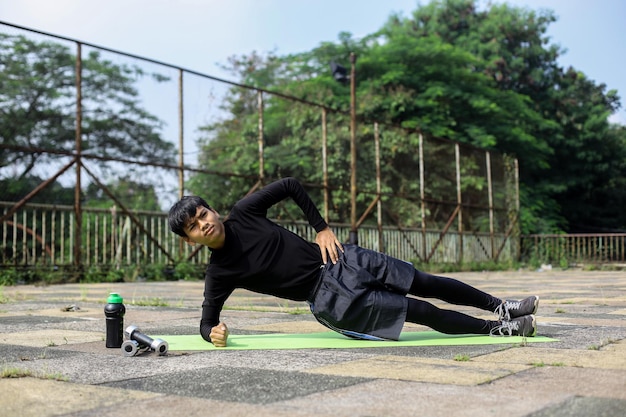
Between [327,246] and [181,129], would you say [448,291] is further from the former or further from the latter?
[181,129]

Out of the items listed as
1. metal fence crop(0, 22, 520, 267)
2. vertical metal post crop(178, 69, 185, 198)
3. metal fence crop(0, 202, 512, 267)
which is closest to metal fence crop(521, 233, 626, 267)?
metal fence crop(0, 22, 520, 267)

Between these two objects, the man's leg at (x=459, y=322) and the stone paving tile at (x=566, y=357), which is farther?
the man's leg at (x=459, y=322)

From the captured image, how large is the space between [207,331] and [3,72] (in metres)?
21.4

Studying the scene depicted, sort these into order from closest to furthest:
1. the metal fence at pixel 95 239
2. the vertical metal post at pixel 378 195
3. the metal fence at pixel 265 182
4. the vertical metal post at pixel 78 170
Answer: the vertical metal post at pixel 78 170, the metal fence at pixel 95 239, the metal fence at pixel 265 182, the vertical metal post at pixel 378 195

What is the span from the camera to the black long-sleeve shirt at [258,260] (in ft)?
11.8

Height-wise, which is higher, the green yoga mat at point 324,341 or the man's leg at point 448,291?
the man's leg at point 448,291

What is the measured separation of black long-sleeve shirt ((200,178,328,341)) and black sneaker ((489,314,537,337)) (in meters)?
0.95

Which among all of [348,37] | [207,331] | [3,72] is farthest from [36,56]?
[207,331]

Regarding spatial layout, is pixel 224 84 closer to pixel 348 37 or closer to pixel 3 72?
pixel 3 72

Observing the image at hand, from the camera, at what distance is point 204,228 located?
3.43 metres

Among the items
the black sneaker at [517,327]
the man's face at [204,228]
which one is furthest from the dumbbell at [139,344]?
the black sneaker at [517,327]

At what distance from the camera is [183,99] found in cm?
1109

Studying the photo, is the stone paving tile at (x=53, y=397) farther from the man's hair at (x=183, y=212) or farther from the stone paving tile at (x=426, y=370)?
the man's hair at (x=183, y=212)

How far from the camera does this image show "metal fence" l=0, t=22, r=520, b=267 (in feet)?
32.8
